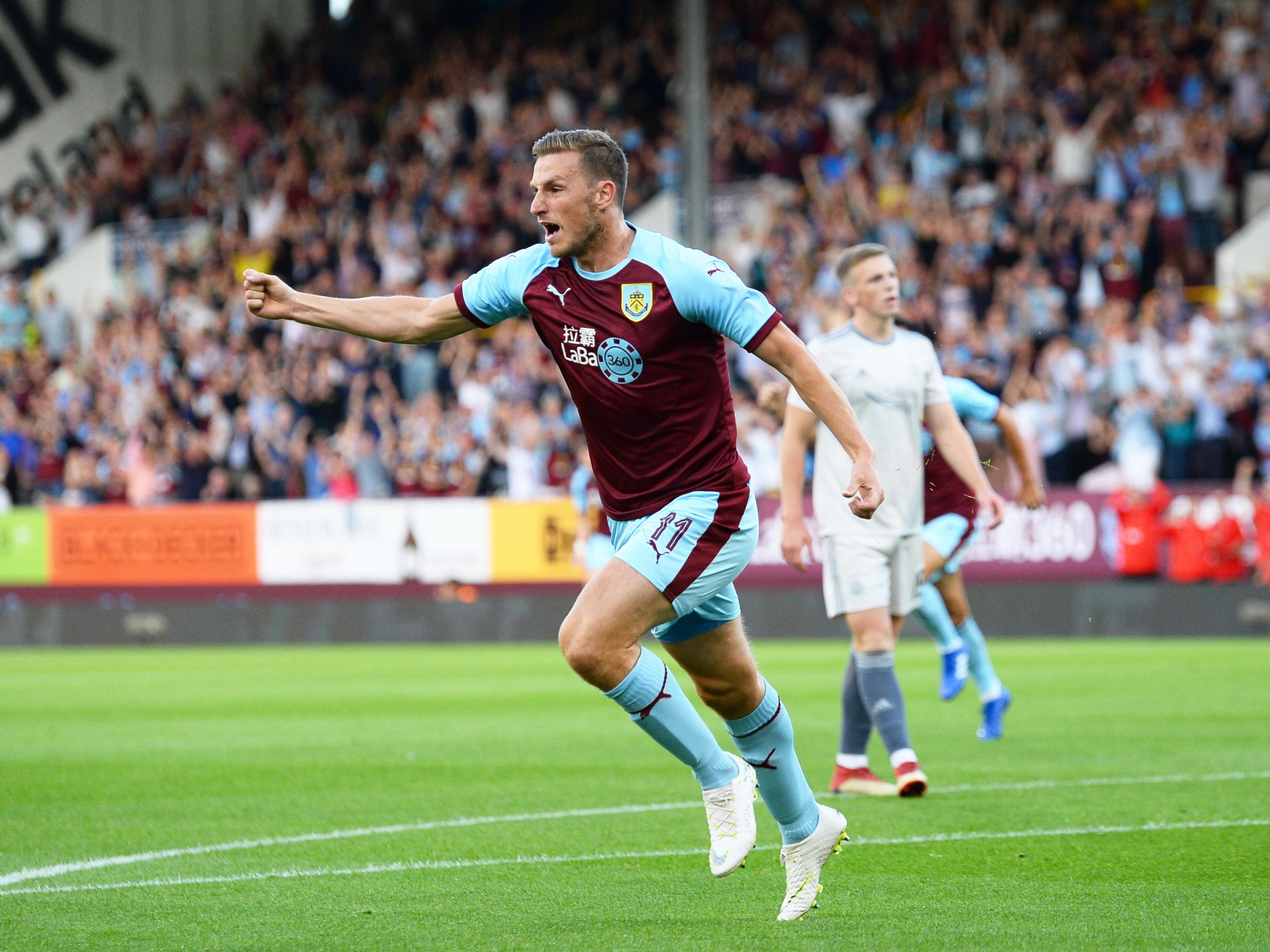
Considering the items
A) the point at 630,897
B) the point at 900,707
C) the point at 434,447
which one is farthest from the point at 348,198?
the point at 630,897

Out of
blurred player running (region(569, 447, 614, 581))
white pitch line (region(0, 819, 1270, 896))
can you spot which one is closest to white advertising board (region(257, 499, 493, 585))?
blurred player running (region(569, 447, 614, 581))

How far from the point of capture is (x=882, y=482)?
8.04m

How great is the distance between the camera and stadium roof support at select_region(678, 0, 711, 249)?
62.8ft

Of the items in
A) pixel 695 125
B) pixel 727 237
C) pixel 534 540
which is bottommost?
pixel 534 540

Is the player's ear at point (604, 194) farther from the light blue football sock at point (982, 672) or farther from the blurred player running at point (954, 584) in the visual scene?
the light blue football sock at point (982, 672)

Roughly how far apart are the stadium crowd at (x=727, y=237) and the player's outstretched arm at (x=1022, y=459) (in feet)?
29.0

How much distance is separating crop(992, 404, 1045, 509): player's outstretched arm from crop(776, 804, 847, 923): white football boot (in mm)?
4082

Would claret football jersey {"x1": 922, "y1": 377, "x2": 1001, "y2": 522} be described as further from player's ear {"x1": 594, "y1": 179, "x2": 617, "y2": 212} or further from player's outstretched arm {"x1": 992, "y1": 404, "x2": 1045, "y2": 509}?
player's ear {"x1": 594, "y1": 179, "x2": 617, "y2": 212}

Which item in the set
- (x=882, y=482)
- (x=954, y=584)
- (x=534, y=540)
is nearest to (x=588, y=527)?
(x=534, y=540)

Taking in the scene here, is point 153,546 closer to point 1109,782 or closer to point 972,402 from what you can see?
point 972,402

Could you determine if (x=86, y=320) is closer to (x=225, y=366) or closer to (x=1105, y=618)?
(x=225, y=366)

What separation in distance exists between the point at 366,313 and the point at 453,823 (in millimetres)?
2647

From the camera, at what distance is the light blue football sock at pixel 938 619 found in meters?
10.1

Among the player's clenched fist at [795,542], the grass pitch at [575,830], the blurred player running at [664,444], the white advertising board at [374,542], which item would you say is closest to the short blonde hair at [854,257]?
the player's clenched fist at [795,542]
